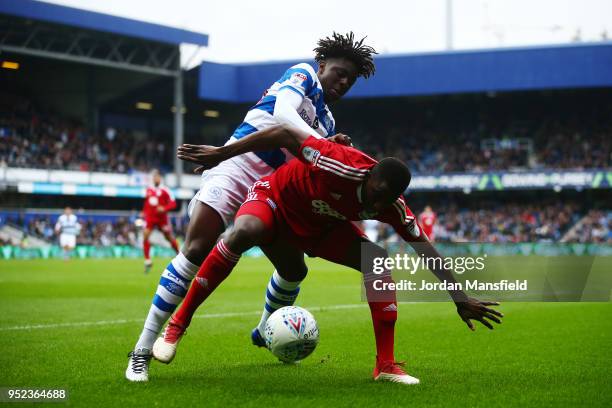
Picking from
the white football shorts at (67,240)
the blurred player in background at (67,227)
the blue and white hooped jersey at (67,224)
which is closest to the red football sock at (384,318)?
the blurred player in background at (67,227)

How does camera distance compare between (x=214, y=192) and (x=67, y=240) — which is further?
(x=67, y=240)

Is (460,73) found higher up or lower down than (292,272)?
higher up

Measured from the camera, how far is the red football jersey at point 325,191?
4.85 metres

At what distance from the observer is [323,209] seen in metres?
5.17

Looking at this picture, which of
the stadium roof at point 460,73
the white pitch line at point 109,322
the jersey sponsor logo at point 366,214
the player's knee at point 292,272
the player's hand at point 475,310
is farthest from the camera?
the stadium roof at point 460,73

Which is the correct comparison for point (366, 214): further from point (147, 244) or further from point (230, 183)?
point (147, 244)

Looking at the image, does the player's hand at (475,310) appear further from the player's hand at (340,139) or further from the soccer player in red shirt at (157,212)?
the soccer player in red shirt at (157,212)

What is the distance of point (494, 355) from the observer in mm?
6500

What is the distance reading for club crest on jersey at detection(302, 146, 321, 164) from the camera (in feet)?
16.0

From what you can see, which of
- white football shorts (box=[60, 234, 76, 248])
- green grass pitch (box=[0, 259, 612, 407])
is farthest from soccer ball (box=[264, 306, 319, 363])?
white football shorts (box=[60, 234, 76, 248])

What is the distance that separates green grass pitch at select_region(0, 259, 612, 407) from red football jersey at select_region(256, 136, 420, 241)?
1.11 m

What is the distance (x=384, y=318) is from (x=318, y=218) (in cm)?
86

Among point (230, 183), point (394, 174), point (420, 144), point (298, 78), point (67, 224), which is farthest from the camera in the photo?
point (420, 144)

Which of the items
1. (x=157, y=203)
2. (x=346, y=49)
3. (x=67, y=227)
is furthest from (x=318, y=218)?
(x=67, y=227)
